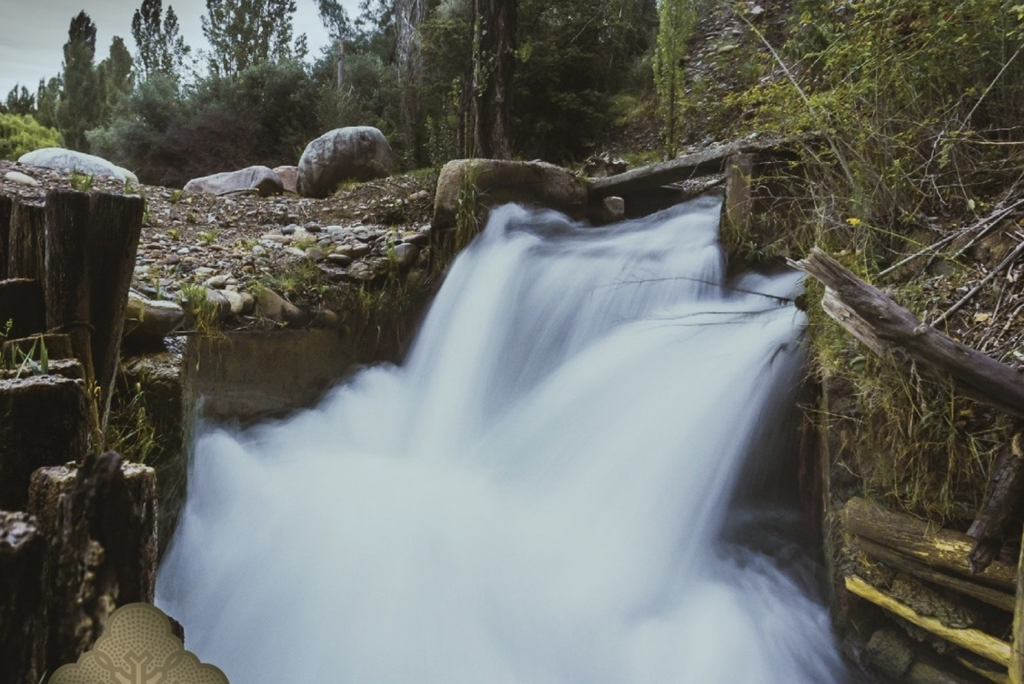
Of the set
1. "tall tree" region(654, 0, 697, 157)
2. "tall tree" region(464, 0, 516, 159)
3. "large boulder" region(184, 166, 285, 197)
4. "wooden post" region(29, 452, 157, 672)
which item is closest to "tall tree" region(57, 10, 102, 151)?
"large boulder" region(184, 166, 285, 197)

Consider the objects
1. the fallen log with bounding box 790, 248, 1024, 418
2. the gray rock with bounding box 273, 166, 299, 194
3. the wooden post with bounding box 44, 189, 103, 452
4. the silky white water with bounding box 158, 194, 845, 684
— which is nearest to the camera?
the wooden post with bounding box 44, 189, 103, 452

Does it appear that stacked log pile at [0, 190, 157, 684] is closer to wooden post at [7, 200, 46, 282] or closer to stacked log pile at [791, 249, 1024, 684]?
wooden post at [7, 200, 46, 282]

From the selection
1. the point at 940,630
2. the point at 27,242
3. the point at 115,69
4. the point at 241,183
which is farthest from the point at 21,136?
the point at 940,630

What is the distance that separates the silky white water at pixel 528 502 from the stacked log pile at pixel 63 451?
974 millimetres

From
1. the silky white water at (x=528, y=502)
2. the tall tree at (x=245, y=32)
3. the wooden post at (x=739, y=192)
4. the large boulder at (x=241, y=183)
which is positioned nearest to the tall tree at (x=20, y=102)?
the large boulder at (x=241, y=183)

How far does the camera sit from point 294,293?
4.05 metres

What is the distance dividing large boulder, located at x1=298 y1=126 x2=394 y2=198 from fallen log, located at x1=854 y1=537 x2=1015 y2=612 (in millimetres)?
5673

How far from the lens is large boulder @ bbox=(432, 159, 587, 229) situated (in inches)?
176

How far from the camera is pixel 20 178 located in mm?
4949

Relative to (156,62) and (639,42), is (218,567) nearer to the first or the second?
(156,62)

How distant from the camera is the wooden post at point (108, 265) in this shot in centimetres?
168

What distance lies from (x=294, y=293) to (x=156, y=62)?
3.10m

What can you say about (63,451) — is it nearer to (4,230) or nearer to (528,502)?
(4,230)
